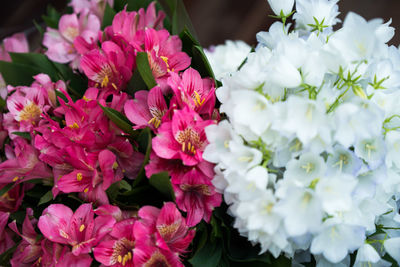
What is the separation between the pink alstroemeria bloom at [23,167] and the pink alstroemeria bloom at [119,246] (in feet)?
0.35

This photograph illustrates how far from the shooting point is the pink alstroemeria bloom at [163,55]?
1.38 feet

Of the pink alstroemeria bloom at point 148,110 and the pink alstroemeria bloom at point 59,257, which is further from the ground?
the pink alstroemeria bloom at point 148,110

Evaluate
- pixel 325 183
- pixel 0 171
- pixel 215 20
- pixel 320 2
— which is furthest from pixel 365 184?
pixel 215 20

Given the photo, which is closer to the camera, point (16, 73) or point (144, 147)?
point (144, 147)

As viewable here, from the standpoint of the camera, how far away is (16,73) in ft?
1.69

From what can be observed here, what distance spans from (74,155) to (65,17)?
0.29 meters

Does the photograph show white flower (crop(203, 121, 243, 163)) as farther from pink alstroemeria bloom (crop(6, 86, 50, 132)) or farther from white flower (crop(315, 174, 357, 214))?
pink alstroemeria bloom (crop(6, 86, 50, 132))

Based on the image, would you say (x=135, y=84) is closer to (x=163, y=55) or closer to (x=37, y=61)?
(x=163, y=55)

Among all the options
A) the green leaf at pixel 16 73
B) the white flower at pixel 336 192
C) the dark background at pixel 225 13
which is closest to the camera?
the white flower at pixel 336 192

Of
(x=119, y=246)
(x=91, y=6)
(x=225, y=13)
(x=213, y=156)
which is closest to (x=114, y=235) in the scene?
(x=119, y=246)

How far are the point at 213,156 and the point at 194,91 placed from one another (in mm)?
87

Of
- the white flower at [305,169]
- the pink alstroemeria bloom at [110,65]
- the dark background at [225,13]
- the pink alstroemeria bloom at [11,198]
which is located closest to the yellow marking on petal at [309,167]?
the white flower at [305,169]

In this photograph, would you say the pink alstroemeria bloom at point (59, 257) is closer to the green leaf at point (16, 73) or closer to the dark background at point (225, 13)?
the green leaf at point (16, 73)

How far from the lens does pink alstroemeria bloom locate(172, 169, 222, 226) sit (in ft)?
1.20
